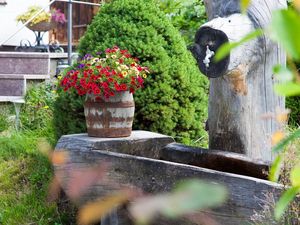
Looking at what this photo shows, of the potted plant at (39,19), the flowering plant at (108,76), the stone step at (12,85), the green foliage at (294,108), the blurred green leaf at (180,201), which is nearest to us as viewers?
the blurred green leaf at (180,201)

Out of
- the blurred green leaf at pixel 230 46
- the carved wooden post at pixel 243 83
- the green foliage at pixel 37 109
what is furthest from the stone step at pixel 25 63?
the blurred green leaf at pixel 230 46

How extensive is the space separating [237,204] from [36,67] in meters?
5.64

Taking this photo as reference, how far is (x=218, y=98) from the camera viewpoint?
363 cm

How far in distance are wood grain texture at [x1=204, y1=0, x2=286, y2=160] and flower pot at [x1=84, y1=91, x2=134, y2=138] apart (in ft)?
1.90

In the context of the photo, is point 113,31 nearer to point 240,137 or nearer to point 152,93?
point 152,93

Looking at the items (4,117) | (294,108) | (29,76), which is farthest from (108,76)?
(29,76)

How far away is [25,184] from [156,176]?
2.20 metres

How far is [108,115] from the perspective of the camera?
3.95 metres

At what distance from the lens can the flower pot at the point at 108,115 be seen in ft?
12.9

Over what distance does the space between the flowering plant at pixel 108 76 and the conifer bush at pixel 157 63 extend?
1.10 feet

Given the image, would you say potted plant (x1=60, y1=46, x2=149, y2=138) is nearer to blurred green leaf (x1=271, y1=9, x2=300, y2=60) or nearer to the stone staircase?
blurred green leaf (x1=271, y1=9, x2=300, y2=60)

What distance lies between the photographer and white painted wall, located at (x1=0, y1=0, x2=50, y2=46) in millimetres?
10195

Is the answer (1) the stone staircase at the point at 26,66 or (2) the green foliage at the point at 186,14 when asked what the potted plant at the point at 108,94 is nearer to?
(2) the green foliage at the point at 186,14

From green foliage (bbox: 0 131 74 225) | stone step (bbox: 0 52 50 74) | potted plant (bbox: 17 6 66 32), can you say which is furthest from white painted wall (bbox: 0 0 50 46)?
green foliage (bbox: 0 131 74 225)
